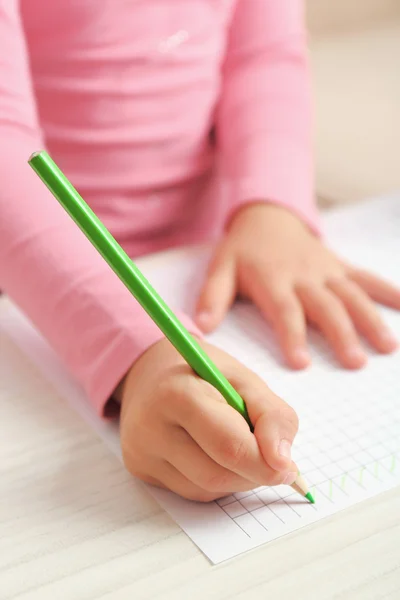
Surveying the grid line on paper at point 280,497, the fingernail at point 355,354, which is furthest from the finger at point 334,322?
the grid line on paper at point 280,497

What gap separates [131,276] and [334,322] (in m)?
0.24

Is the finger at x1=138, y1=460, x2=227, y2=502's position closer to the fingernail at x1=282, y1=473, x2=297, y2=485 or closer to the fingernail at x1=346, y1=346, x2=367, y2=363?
the fingernail at x1=282, y1=473, x2=297, y2=485

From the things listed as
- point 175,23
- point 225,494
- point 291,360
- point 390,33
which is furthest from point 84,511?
point 390,33

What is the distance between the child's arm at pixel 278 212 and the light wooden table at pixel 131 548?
0.16 meters

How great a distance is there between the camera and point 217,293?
1.95ft

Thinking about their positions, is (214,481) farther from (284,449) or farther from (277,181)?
(277,181)

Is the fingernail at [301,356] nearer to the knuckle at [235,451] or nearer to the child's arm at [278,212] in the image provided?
the child's arm at [278,212]

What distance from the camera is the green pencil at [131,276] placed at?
13.6 inches

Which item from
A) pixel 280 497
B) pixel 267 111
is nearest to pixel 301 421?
pixel 280 497

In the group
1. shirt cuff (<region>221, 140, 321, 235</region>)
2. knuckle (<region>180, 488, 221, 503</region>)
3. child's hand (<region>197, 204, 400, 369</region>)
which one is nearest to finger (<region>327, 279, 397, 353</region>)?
child's hand (<region>197, 204, 400, 369</region>)

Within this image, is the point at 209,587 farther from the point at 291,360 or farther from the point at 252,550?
the point at 291,360

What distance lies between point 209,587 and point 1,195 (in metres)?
0.32

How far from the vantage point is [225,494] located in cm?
41

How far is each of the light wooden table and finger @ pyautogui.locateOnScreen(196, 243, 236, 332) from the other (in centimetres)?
15
